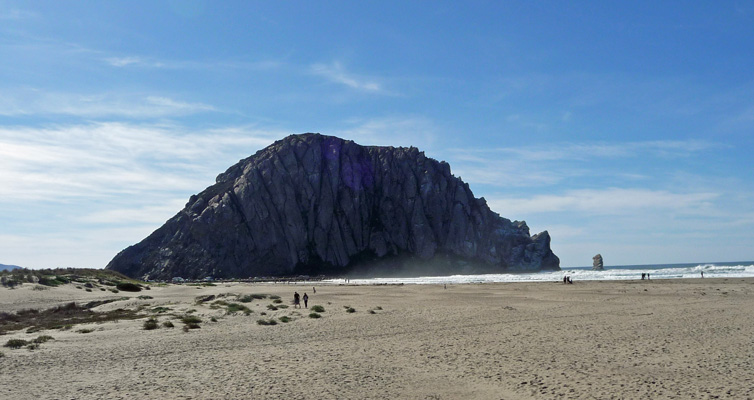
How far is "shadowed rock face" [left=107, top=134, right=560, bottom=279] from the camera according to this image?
16725 cm

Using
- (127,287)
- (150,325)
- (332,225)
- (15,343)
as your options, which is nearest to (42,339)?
(15,343)

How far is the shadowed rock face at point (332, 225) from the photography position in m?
167

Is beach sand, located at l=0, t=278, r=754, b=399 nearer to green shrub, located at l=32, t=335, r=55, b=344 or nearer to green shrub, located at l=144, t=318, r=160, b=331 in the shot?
green shrub, located at l=32, t=335, r=55, b=344

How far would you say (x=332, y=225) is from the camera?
593 feet

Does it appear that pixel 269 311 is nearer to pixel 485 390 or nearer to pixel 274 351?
pixel 274 351

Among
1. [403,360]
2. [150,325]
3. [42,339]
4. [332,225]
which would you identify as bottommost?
[403,360]

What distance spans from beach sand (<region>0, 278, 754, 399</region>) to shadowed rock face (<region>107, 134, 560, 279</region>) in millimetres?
143166

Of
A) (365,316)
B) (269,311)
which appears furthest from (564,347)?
(269,311)

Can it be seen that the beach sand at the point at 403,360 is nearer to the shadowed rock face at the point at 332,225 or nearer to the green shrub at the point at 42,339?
the green shrub at the point at 42,339

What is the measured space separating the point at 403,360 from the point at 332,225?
16407 cm

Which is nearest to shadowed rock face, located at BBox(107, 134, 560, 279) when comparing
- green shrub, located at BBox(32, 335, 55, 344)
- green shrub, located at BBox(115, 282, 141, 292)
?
green shrub, located at BBox(115, 282, 141, 292)

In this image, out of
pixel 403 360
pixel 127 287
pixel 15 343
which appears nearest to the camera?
pixel 403 360

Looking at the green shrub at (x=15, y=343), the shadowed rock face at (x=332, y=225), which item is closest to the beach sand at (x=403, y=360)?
the green shrub at (x=15, y=343)

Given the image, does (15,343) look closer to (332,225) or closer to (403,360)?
(403,360)
